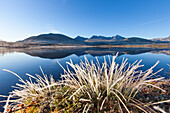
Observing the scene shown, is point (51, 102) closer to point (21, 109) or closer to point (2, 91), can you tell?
point (21, 109)

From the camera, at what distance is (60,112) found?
155cm

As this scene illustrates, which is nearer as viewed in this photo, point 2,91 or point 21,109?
point 21,109

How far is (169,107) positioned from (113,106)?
3.85 ft

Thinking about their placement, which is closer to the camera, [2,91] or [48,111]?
[48,111]

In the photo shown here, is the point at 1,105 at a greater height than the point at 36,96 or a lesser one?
lesser

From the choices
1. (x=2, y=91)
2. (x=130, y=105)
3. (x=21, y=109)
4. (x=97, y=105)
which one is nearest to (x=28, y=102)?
(x=21, y=109)

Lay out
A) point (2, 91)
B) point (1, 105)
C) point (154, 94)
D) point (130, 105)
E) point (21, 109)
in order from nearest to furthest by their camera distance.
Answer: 1. point (130, 105)
2. point (21, 109)
3. point (154, 94)
4. point (1, 105)
5. point (2, 91)

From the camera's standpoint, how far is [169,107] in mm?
1593

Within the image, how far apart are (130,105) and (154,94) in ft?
3.60

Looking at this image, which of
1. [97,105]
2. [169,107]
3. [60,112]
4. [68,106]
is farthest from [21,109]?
[169,107]

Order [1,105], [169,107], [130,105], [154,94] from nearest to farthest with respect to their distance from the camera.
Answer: [130,105]
[169,107]
[154,94]
[1,105]

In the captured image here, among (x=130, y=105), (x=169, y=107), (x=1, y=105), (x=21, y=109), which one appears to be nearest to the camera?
(x=130, y=105)

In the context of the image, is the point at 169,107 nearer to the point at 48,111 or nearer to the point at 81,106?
the point at 81,106

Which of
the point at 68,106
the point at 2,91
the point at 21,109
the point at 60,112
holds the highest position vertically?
the point at 68,106
